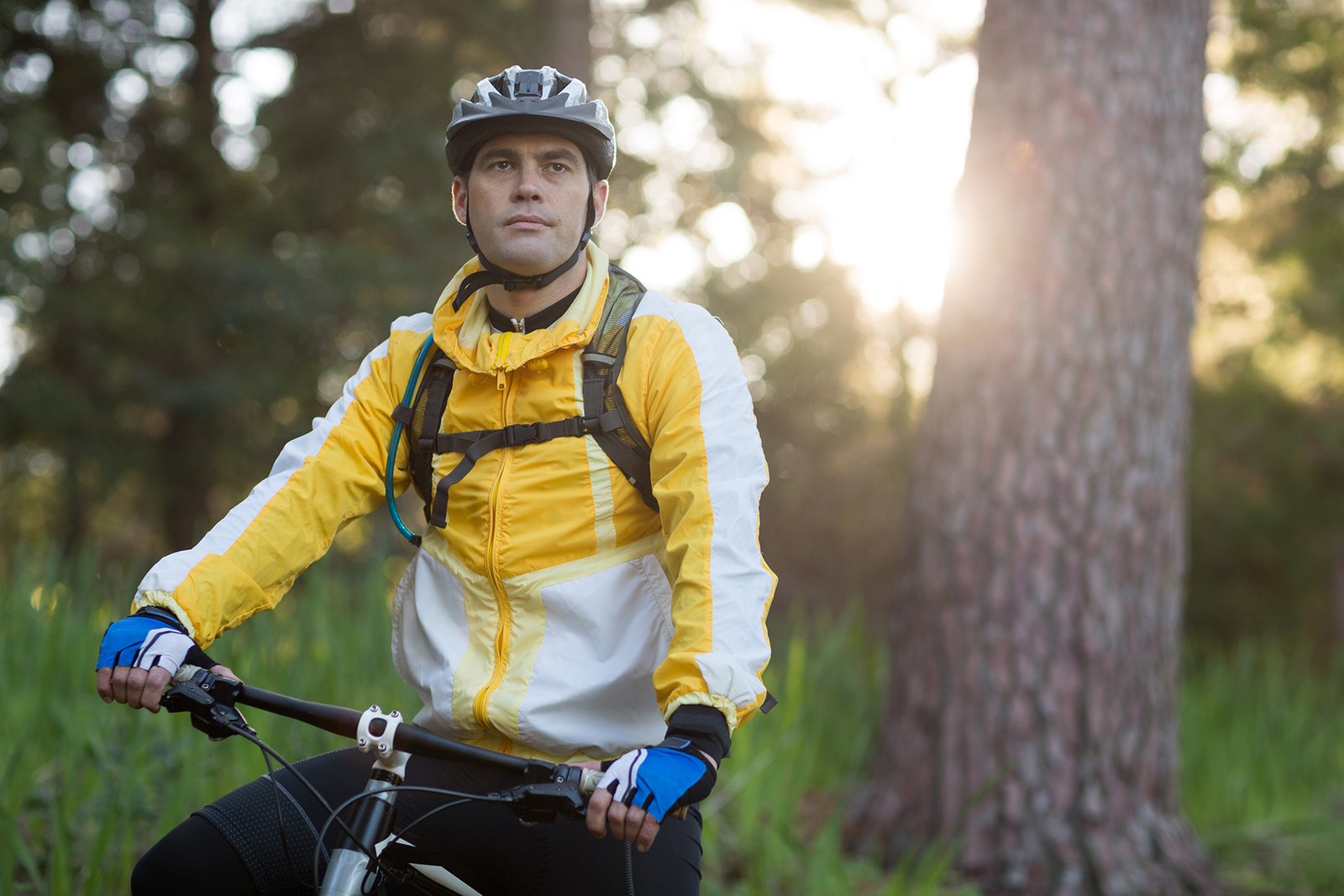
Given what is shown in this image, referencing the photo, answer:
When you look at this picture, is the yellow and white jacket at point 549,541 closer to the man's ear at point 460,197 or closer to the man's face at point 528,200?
the man's face at point 528,200

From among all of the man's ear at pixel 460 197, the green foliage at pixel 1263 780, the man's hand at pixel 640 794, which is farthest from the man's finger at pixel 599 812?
the green foliage at pixel 1263 780

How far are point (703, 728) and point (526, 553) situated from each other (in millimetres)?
532

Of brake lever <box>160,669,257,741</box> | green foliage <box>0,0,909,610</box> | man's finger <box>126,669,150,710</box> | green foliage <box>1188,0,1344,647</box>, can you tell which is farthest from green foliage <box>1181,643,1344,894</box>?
green foliage <box>0,0,909,610</box>

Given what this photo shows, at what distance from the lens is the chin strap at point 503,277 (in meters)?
2.38

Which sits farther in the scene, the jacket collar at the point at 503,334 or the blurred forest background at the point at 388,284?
the blurred forest background at the point at 388,284

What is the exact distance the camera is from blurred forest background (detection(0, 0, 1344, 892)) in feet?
40.1

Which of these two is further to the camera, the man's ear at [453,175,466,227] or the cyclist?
the man's ear at [453,175,466,227]

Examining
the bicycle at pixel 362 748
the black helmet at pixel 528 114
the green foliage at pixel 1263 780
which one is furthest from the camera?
the green foliage at pixel 1263 780

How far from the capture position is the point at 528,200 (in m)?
2.35

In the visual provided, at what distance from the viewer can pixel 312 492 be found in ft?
7.71

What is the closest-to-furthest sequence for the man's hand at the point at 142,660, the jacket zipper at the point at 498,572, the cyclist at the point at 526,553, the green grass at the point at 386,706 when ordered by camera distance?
1. the man's hand at the point at 142,660
2. the cyclist at the point at 526,553
3. the jacket zipper at the point at 498,572
4. the green grass at the point at 386,706

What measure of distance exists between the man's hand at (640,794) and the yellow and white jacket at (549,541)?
0.33 meters

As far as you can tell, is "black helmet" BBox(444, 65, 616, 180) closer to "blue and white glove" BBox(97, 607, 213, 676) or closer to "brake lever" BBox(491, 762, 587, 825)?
"blue and white glove" BBox(97, 607, 213, 676)

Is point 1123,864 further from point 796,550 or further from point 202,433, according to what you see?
point 202,433
